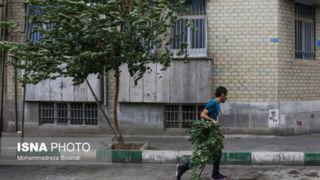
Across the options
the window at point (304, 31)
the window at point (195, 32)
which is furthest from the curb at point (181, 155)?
the window at point (304, 31)

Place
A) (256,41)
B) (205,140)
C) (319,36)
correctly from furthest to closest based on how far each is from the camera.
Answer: (319,36), (256,41), (205,140)

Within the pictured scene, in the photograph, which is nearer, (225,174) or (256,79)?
(225,174)

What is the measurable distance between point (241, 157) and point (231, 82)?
3.84m

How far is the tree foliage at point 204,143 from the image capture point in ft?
20.8

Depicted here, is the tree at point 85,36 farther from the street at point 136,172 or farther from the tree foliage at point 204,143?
the tree foliage at point 204,143

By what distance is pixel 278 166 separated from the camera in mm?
8219

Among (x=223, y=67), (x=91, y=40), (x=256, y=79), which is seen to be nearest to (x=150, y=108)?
(x=223, y=67)

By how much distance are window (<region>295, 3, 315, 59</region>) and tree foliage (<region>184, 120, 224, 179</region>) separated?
7149mm

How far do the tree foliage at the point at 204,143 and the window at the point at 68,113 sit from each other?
259 inches

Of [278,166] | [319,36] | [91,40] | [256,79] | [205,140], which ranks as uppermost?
[319,36]

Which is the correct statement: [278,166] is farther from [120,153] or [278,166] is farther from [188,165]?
[120,153]

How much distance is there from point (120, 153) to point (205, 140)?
9.47 feet

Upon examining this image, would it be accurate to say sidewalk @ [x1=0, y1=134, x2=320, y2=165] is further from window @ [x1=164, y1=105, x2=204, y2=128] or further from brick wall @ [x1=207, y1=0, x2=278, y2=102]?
brick wall @ [x1=207, y1=0, x2=278, y2=102]

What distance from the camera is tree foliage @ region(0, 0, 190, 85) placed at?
310 inches
